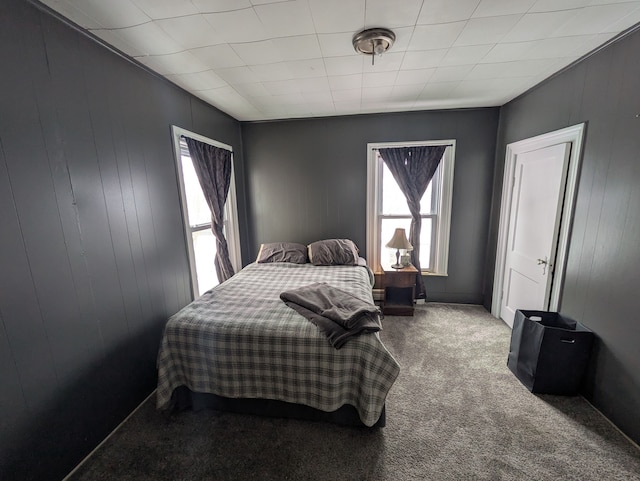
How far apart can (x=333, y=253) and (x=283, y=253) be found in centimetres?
64

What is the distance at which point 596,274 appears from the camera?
5.99ft

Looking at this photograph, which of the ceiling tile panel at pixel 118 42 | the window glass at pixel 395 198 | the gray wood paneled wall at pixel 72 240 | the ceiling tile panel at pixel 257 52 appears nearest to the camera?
the gray wood paneled wall at pixel 72 240

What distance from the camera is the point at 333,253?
3.20 meters

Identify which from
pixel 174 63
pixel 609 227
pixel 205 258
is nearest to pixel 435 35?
pixel 609 227

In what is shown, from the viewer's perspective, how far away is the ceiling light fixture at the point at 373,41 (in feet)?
5.15

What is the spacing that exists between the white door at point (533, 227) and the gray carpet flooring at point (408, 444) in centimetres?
97

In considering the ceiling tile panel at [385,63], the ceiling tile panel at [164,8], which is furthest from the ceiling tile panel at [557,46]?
the ceiling tile panel at [164,8]

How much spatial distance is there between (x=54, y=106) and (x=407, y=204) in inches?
127

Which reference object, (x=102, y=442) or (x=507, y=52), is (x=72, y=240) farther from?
(x=507, y=52)

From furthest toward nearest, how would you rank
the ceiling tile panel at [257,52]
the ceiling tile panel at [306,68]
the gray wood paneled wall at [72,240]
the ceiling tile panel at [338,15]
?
the ceiling tile panel at [306,68] → the ceiling tile panel at [257,52] → the ceiling tile panel at [338,15] → the gray wood paneled wall at [72,240]

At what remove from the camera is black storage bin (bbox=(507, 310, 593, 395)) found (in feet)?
6.07

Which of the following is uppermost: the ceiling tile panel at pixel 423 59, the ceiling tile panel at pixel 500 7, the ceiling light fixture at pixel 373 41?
the ceiling tile panel at pixel 423 59

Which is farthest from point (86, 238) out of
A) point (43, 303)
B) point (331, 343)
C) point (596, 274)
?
point (596, 274)

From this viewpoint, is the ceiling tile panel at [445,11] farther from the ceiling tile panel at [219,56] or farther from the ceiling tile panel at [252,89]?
the ceiling tile panel at [252,89]
